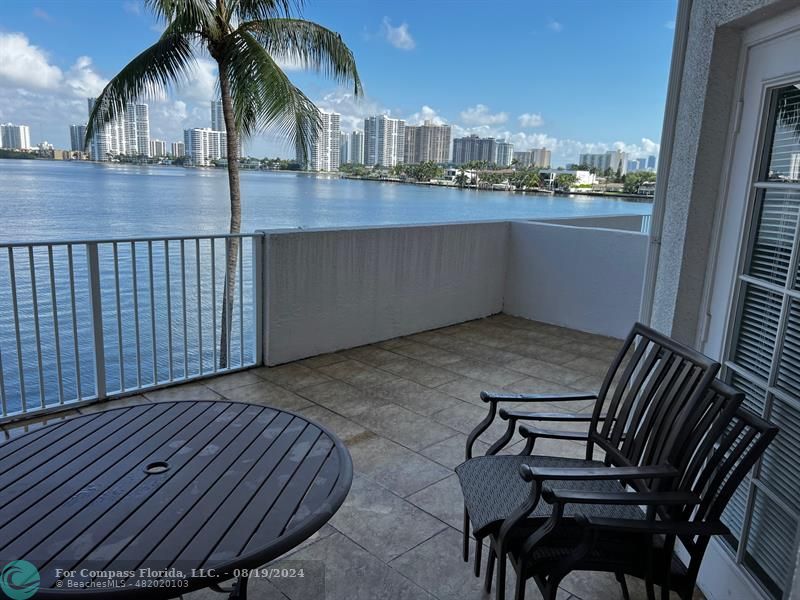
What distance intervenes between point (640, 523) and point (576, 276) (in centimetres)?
460

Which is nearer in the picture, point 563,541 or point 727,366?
point 563,541

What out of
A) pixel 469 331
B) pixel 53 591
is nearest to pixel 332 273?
pixel 469 331

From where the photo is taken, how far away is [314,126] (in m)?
7.27

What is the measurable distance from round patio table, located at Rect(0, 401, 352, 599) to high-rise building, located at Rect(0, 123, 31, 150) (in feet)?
A: 20.5

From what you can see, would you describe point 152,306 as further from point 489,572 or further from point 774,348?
point 774,348

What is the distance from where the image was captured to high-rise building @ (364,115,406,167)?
9375mm

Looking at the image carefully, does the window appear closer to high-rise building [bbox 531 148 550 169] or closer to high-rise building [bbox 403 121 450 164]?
high-rise building [bbox 403 121 450 164]

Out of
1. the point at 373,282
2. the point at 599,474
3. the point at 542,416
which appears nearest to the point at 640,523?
the point at 599,474

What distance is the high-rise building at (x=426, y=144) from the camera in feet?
34.1

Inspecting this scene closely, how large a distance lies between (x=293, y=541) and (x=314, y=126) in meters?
6.62

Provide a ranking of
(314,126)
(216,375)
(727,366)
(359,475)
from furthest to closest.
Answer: (314,126), (216,375), (359,475), (727,366)

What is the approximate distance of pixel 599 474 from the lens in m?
1.65

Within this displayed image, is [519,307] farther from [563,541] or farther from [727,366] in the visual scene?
[563,541]

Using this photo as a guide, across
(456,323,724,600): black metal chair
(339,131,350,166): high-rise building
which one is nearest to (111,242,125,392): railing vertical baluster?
(456,323,724,600): black metal chair
